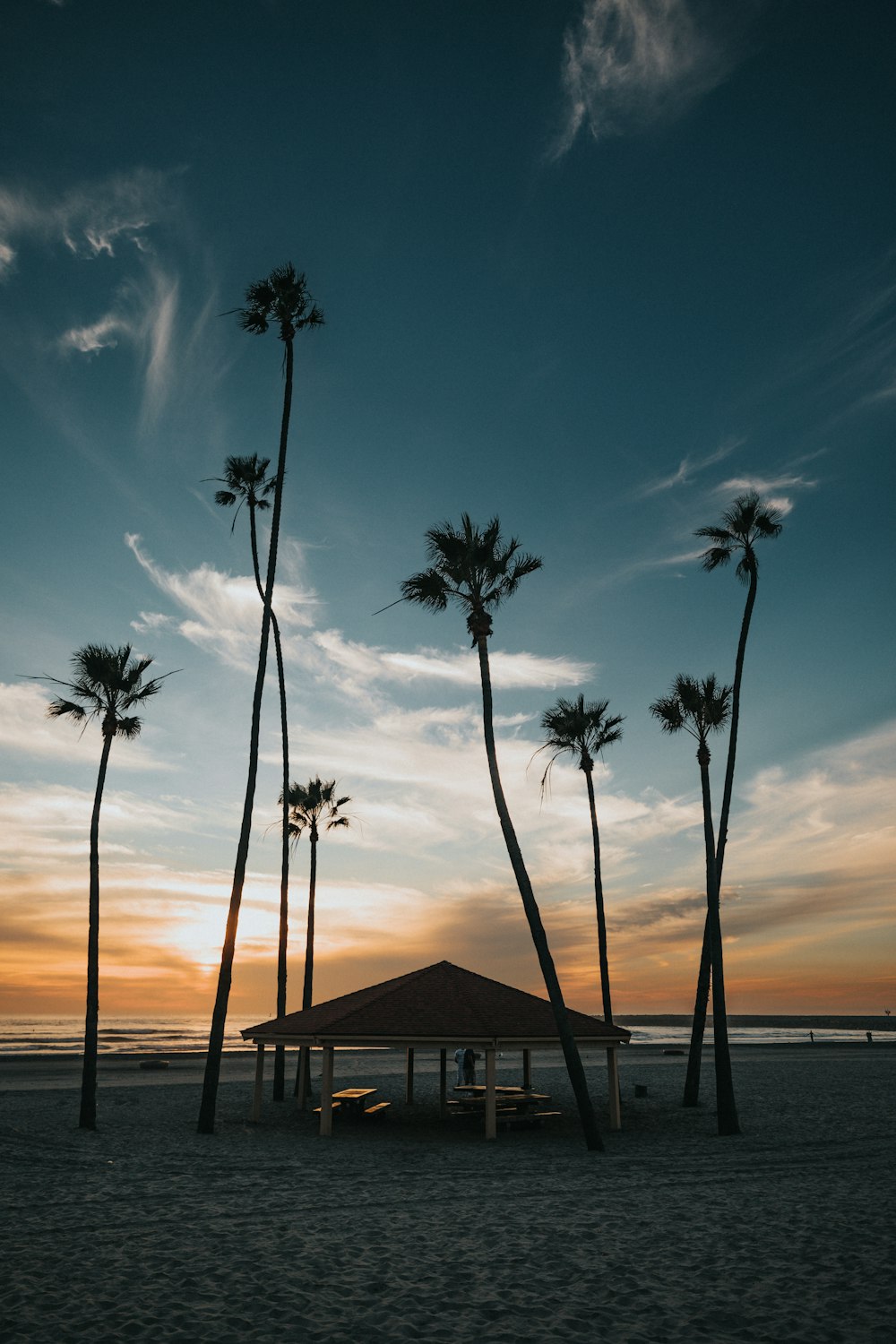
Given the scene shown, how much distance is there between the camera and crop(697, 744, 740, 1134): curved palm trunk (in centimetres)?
1972

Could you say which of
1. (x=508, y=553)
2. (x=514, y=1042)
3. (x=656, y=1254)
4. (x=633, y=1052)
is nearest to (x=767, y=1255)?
(x=656, y=1254)

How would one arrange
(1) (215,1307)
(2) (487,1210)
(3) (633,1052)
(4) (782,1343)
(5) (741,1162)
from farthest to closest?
1. (3) (633,1052)
2. (5) (741,1162)
3. (2) (487,1210)
4. (1) (215,1307)
5. (4) (782,1343)

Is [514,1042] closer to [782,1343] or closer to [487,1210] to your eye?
[487,1210]

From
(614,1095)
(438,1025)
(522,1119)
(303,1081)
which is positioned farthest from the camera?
(303,1081)

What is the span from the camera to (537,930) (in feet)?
62.0

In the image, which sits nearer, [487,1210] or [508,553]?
[487,1210]

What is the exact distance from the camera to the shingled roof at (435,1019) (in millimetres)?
19844

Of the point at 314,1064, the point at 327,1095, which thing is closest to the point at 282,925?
the point at 327,1095

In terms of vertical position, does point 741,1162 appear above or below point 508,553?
below

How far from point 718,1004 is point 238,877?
12.1 meters

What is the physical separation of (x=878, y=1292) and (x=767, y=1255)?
1.48 m

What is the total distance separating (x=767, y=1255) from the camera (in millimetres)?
9750

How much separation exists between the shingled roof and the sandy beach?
7.34ft

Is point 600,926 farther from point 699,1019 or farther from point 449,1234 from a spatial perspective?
point 449,1234
